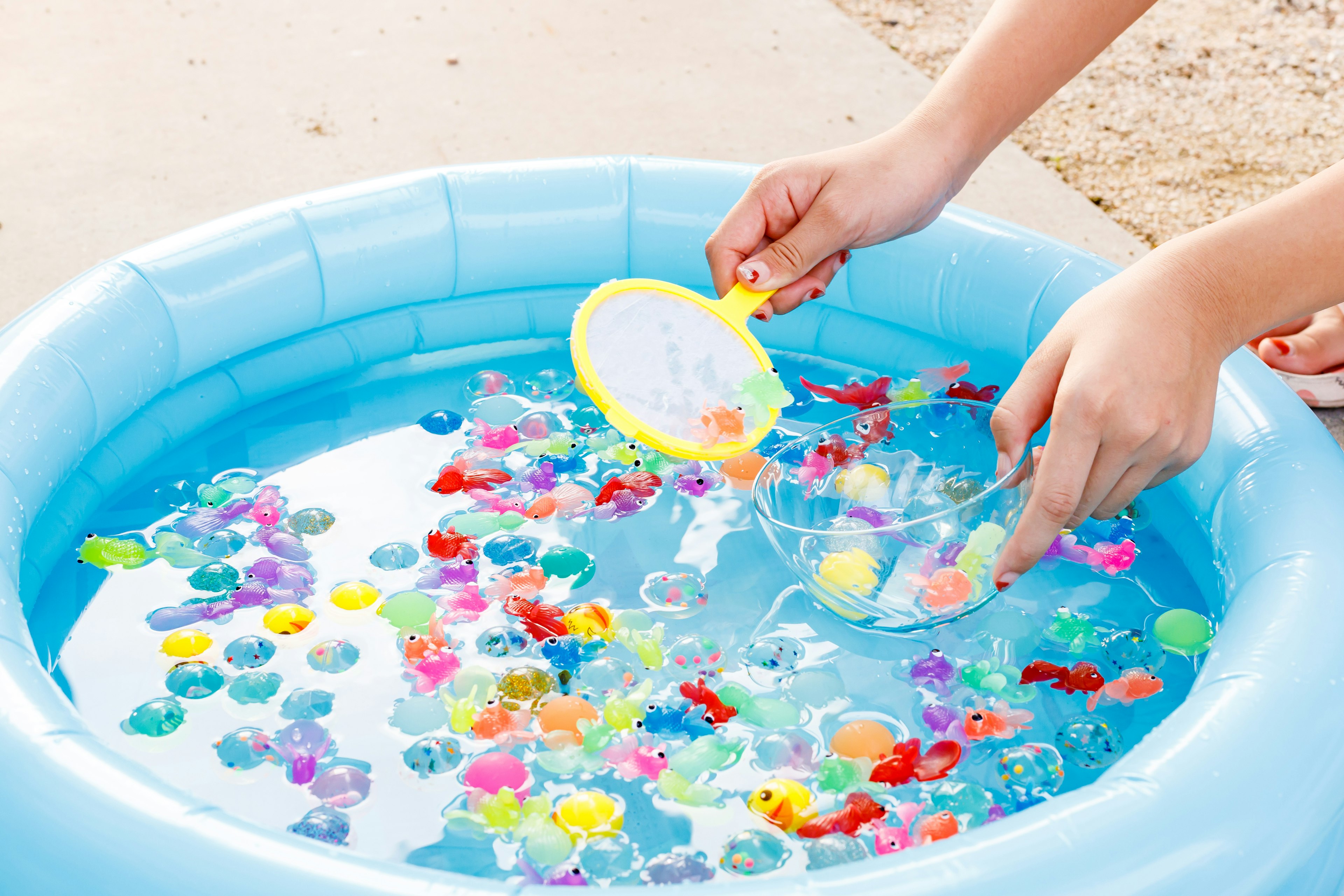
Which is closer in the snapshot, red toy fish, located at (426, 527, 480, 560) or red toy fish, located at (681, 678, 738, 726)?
red toy fish, located at (681, 678, 738, 726)

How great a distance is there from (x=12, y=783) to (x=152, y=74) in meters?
2.71

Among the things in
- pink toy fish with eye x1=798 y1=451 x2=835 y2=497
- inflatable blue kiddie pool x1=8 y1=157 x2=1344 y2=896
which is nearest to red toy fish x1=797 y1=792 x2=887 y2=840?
inflatable blue kiddie pool x1=8 y1=157 x2=1344 y2=896

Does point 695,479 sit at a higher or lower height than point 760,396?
lower

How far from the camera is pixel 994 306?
1793 mm

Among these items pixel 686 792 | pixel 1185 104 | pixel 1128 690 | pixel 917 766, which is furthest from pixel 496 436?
pixel 1185 104

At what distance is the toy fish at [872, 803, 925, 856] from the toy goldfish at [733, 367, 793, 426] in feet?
1.64

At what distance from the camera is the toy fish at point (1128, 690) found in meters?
1.30

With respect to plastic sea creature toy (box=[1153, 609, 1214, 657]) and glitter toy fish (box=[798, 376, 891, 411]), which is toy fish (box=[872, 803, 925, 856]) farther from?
glitter toy fish (box=[798, 376, 891, 411])

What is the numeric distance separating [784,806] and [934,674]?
275 millimetres

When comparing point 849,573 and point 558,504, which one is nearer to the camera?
point 849,573

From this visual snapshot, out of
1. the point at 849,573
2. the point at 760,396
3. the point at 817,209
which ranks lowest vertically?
the point at 849,573

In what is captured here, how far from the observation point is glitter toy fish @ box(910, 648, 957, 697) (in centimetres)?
131

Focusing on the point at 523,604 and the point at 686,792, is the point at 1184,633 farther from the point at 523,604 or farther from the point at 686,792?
the point at 523,604

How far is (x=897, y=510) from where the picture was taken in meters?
1.52
